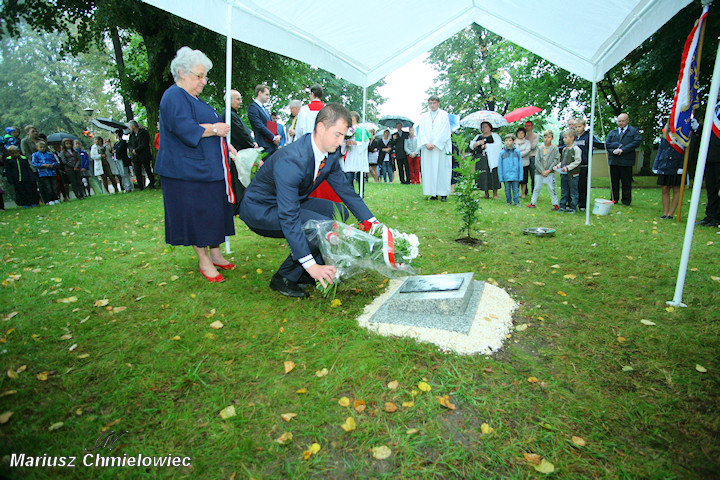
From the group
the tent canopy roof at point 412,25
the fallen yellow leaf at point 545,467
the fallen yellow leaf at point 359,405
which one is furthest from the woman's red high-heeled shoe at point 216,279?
the fallen yellow leaf at point 545,467

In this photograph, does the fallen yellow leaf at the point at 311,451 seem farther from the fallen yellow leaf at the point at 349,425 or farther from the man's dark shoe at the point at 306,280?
the man's dark shoe at the point at 306,280

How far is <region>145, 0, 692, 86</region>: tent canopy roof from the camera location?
4297 millimetres

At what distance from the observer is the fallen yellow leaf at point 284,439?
190 cm

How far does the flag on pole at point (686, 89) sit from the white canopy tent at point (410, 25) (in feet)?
2.52

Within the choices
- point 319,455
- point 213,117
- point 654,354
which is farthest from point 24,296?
point 654,354

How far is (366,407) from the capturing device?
218 centimetres

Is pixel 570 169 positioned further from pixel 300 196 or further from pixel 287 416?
pixel 287 416

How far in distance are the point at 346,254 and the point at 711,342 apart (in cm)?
293

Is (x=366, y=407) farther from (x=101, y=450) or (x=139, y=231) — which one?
(x=139, y=231)

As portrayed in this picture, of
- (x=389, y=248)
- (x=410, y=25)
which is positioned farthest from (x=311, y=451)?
(x=410, y=25)

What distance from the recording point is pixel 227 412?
2.10m

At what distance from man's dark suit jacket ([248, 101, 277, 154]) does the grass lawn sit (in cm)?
324

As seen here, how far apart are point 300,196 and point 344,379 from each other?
184 cm

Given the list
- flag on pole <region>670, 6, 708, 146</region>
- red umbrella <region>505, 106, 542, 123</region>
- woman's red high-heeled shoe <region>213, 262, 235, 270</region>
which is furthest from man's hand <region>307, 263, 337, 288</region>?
red umbrella <region>505, 106, 542, 123</region>
